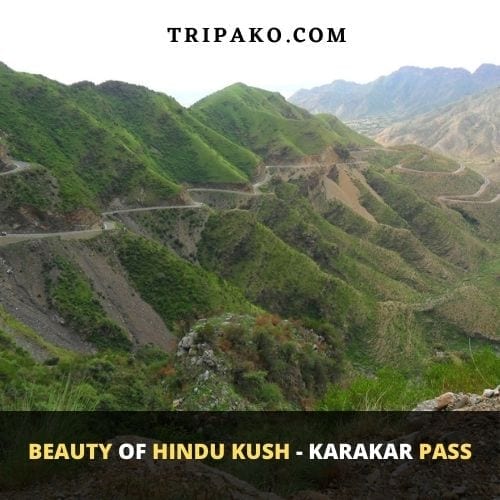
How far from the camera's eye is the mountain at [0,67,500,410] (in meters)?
24.1

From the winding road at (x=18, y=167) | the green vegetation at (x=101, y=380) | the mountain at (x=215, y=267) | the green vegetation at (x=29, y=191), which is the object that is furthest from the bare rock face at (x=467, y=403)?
the winding road at (x=18, y=167)

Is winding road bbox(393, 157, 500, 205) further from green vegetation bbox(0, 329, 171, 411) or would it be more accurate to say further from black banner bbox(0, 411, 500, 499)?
black banner bbox(0, 411, 500, 499)

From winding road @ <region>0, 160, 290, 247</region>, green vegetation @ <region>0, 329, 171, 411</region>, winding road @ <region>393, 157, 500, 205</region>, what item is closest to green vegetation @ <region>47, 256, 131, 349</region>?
winding road @ <region>0, 160, 290, 247</region>

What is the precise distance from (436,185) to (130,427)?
125518 millimetres

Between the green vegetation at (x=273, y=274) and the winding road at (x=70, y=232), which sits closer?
the winding road at (x=70, y=232)

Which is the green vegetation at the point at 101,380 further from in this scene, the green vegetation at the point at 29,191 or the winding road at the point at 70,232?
the green vegetation at the point at 29,191

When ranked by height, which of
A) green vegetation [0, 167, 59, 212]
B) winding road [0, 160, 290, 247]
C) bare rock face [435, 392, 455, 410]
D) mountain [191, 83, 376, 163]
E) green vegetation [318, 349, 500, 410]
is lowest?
green vegetation [318, 349, 500, 410]

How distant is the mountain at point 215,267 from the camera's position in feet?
79.2

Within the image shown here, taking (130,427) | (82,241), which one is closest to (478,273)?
(82,241)

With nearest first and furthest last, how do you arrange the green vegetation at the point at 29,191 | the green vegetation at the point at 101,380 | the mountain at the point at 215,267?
the green vegetation at the point at 101,380 → the mountain at the point at 215,267 → the green vegetation at the point at 29,191

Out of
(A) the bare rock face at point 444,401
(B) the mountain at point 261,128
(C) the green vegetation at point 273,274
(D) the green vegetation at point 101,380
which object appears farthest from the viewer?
(B) the mountain at point 261,128

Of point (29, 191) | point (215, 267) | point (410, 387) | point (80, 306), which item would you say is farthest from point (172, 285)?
point (410, 387)

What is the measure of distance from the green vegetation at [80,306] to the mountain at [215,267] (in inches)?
5.3

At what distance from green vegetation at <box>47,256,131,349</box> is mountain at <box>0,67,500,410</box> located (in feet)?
0.44
